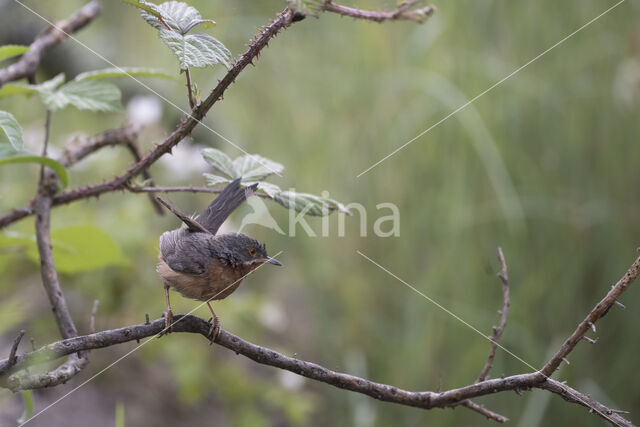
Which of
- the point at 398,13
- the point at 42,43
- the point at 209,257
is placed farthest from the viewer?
the point at 42,43

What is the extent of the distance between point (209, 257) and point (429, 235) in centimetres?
202

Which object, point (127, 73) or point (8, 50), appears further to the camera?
point (127, 73)

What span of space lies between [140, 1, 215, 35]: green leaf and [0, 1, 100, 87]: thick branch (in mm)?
607

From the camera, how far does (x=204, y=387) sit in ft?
10.5

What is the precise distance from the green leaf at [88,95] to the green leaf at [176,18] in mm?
418

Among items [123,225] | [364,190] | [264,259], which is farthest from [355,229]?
[264,259]

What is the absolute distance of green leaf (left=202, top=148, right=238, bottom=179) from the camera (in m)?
1.45

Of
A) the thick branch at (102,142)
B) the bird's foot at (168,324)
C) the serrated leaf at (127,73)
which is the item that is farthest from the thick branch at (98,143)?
the bird's foot at (168,324)

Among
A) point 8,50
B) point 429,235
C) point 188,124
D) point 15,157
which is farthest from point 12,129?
point 429,235

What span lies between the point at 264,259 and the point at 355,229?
2.05 metres

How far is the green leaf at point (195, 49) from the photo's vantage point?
3.50 ft

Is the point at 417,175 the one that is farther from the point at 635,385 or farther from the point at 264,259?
the point at 264,259

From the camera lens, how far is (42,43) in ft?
5.98

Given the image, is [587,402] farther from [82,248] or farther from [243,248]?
[82,248]
